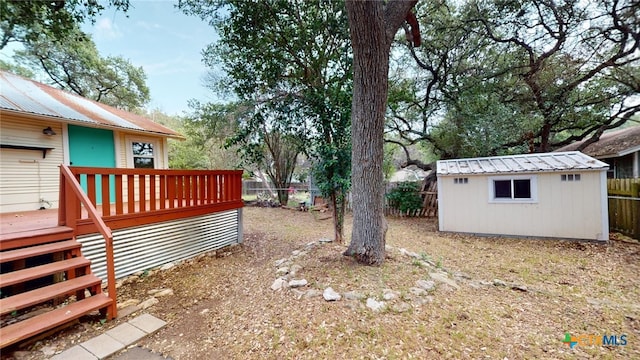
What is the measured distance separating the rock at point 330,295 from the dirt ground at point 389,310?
55 millimetres

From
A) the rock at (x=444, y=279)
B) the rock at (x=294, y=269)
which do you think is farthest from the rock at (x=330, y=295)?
the rock at (x=444, y=279)

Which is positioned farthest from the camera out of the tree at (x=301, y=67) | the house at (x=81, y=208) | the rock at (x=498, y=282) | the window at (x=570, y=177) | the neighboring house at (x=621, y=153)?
the neighboring house at (x=621, y=153)

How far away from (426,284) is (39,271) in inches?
167

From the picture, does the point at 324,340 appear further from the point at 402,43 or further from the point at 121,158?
the point at 402,43

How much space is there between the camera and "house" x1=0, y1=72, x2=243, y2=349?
258 centimetres

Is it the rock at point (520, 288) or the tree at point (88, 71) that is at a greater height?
the tree at point (88, 71)

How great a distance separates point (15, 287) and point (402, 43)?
1076 cm

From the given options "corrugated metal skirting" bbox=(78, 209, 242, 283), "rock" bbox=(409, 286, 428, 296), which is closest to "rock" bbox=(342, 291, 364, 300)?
"rock" bbox=(409, 286, 428, 296)

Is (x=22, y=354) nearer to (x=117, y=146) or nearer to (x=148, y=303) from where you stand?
(x=148, y=303)

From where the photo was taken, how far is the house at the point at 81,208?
258 cm

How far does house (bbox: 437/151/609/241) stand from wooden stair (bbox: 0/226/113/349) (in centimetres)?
776

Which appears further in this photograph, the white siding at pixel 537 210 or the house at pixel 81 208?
the white siding at pixel 537 210

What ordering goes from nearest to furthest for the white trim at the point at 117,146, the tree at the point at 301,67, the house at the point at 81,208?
the house at the point at 81,208 < the tree at the point at 301,67 < the white trim at the point at 117,146

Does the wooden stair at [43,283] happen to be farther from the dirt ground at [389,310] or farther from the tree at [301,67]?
the tree at [301,67]
